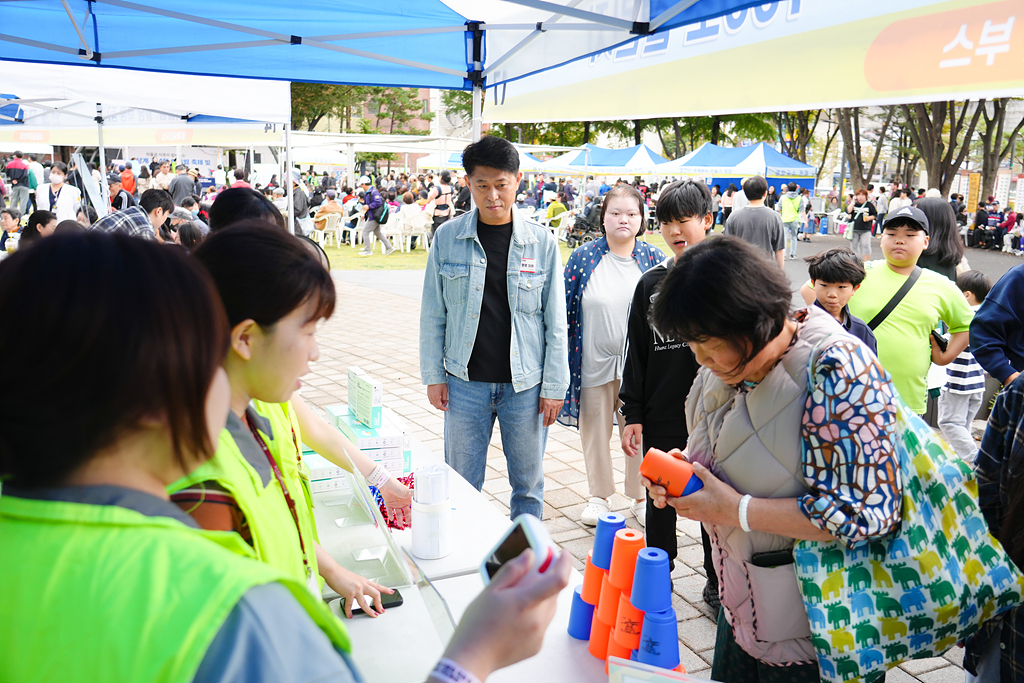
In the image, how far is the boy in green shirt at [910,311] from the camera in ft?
11.1

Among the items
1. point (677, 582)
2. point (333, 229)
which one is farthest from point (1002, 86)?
point (333, 229)

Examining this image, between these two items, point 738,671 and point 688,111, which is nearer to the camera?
point 738,671

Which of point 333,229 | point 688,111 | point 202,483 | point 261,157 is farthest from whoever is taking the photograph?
point 261,157

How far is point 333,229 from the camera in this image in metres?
16.9

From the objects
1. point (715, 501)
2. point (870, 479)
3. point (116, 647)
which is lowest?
point (715, 501)

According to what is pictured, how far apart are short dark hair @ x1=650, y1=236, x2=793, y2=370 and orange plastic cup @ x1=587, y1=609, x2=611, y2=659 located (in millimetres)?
661

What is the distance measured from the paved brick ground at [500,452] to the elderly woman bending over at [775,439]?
807 mm

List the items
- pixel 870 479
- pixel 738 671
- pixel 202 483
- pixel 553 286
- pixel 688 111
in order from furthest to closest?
1. pixel 553 286
2. pixel 688 111
3. pixel 738 671
4. pixel 870 479
5. pixel 202 483

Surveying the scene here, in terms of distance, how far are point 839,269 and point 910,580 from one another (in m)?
1.97

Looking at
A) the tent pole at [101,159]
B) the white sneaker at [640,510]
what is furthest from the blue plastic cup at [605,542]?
the tent pole at [101,159]

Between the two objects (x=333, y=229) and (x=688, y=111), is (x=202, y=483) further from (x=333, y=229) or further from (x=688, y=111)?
(x=333, y=229)

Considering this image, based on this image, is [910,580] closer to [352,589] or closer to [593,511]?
[352,589]

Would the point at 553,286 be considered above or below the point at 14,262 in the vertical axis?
below

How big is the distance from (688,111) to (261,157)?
128 feet
